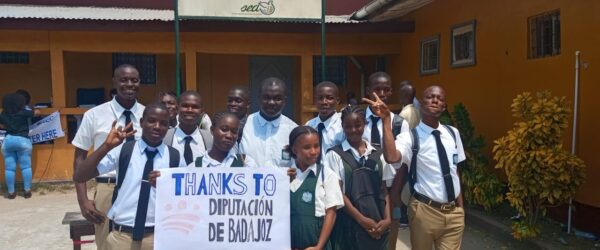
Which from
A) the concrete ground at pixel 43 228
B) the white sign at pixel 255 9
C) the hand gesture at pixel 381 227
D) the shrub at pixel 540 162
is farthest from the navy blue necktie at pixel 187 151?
the white sign at pixel 255 9

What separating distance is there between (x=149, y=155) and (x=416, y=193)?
5.60ft

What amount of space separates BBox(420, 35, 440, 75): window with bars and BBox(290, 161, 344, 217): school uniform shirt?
20.8ft

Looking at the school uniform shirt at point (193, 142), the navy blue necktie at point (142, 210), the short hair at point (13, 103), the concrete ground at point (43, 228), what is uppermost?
the short hair at point (13, 103)

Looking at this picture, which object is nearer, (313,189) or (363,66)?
(313,189)

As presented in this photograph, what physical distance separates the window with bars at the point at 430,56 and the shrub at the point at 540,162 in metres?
3.75

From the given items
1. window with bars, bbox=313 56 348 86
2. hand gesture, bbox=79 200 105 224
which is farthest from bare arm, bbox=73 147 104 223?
window with bars, bbox=313 56 348 86

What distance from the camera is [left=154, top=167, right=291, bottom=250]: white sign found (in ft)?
9.70

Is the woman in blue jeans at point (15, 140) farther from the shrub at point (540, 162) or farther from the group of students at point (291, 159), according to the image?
the shrub at point (540, 162)

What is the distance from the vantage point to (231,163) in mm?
3109

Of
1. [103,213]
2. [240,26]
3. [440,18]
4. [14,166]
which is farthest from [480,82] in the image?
[14,166]

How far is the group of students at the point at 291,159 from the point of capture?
9.70 ft

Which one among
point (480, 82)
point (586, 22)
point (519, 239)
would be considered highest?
point (586, 22)

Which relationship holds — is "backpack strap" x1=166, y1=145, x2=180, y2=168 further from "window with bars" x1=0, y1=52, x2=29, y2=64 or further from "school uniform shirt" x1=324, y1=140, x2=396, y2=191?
"window with bars" x1=0, y1=52, x2=29, y2=64

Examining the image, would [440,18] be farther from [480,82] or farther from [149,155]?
[149,155]
